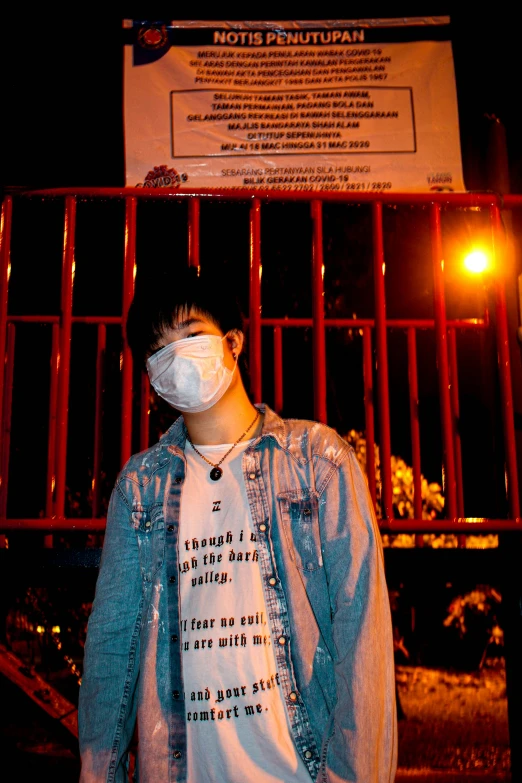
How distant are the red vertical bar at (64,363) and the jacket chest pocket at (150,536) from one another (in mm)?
A: 692

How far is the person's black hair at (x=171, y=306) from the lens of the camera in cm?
241

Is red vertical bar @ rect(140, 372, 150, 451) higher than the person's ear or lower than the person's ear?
lower

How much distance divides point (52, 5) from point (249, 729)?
14.8 ft

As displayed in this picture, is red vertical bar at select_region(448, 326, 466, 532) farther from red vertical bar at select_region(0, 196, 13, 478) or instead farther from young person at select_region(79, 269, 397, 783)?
red vertical bar at select_region(0, 196, 13, 478)

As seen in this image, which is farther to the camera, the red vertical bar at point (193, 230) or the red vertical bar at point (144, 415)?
the red vertical bar at point (144, 415)

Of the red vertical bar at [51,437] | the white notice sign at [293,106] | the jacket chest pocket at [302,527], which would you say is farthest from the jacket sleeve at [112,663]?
the white notice sign at [293,106]

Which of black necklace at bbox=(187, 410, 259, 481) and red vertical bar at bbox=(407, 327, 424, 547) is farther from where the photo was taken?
red vertical bar at bbox=(407, 327, 424, 547)

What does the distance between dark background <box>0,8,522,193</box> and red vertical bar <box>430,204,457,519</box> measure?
0.89 metres

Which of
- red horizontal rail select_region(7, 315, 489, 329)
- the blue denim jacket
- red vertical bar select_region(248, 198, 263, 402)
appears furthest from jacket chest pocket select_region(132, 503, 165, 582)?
Answer: red horizontal rail select_region(7, 315, 489, 329)

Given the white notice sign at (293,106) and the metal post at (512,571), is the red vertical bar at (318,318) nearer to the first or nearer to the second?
the white notice sign at (293,106)

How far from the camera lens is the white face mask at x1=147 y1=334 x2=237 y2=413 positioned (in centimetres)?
230

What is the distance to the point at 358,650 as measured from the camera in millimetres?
1812

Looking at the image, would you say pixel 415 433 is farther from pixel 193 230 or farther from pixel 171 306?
pixel 171 306

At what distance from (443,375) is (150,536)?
5.00 ft
